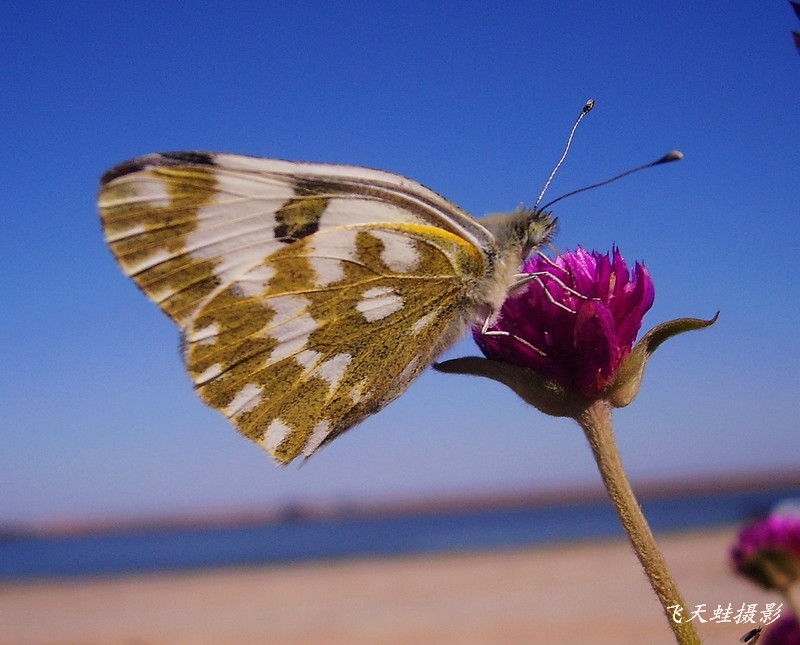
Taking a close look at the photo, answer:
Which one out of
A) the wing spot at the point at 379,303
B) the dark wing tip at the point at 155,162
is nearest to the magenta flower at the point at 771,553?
the wing spot at the point at 379,303

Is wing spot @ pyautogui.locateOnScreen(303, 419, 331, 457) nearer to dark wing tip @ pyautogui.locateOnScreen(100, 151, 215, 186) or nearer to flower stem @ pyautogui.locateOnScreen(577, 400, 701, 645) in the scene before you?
flower stem @ pyautogui.locateOnScreen(577, 400, 701, 645)

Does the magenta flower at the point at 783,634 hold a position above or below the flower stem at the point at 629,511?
below

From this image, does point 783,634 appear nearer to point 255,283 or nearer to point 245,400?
point 245,400

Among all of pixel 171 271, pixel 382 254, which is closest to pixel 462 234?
pixel 382 254

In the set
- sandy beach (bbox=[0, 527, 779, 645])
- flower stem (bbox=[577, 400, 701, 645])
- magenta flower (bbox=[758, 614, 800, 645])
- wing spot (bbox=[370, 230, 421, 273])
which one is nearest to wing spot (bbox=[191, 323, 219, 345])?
wing spot (bbox=[370, 230, 421, 273])

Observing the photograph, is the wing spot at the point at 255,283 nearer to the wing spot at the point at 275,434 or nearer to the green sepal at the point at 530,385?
the wing spot at the point at 275,434

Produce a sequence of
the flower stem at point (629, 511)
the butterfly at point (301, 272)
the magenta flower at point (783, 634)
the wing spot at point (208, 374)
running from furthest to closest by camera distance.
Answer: the wing spot at point (208, 374) → the butterfly at point (301, 272) → the magenta flower at point (783, 634) → the flower stem at point (629, 511)

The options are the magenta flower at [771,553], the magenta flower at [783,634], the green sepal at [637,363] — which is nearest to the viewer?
the green sepal at [637,363]

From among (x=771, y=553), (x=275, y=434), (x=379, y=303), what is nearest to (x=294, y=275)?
(x=379, y=303)
